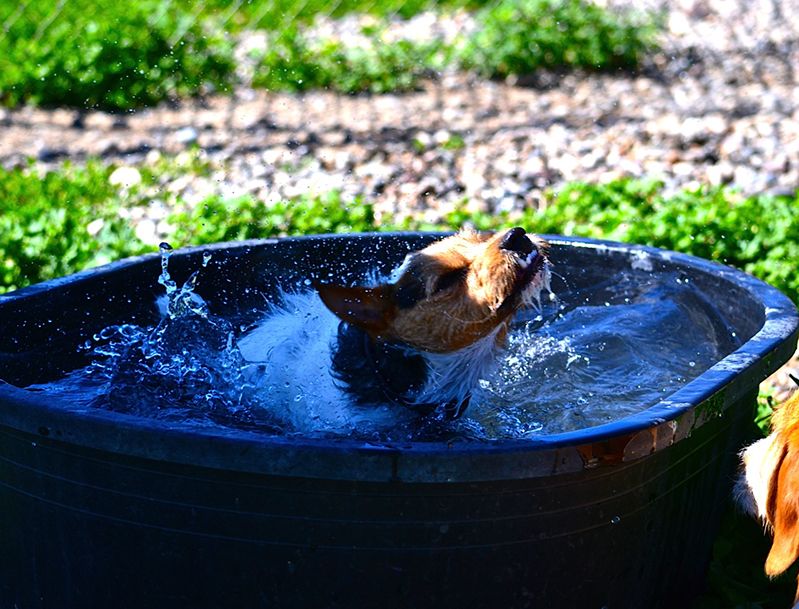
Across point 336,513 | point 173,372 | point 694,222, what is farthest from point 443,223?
point 336,513

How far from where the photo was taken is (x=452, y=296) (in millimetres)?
3973

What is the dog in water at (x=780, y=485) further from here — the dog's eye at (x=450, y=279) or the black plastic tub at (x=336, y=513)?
the dog's eye at (x=450, y=279)

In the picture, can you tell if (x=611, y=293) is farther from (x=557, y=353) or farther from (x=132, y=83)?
(x=132, y=83)

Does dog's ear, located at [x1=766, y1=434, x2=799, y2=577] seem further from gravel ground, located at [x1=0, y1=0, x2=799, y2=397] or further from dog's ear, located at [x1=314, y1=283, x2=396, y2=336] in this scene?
gravel ground, located at [x1=0, y1=0, x2=799, y2=397]

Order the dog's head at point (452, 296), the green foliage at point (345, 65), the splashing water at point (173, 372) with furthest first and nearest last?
the green foliage at point (345, 65)
the dog's head at point (452, 296)
the splashing water at point (173, 372)

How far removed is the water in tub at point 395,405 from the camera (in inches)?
146

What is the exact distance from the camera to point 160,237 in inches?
260

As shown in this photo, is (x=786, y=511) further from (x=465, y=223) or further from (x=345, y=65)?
(x=345, y=65)

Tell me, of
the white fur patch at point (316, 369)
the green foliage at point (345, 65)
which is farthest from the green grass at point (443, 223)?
the green foliage at point (345, 65)

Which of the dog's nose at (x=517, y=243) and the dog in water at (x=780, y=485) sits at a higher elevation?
the dog's nose at (x=517, y=243)

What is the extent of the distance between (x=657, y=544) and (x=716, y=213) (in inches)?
141

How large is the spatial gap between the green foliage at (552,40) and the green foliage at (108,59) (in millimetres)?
2545

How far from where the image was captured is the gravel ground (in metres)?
8.00

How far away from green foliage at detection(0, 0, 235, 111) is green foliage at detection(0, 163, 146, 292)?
278 cm
